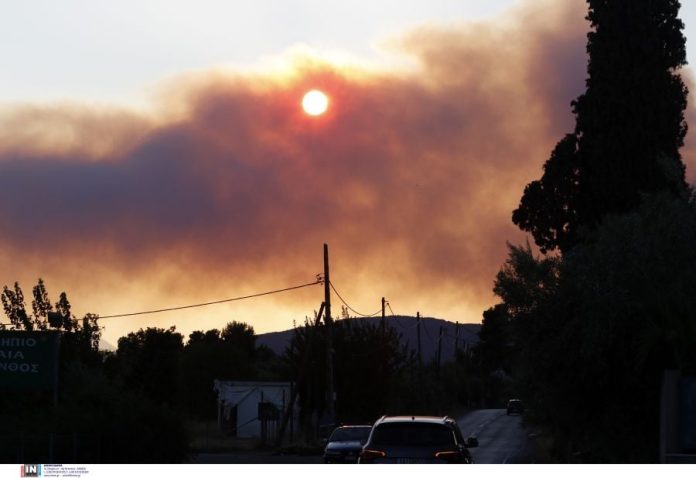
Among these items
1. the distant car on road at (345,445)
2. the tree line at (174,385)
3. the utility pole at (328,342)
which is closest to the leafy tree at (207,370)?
the tree line at (174,385)

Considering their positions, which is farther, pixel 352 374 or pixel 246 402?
pixel 246 402

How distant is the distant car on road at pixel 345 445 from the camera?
36562mm

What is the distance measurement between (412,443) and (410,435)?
0.17 m

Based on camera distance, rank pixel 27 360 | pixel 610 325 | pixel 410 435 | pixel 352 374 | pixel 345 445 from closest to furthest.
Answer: pixel 410 435, pixel 610 325, pixel 345 445, pixel 27 360, pixel 352 374

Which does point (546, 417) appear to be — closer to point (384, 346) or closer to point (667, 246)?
point (667, 246)

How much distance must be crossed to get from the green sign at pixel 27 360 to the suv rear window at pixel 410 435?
88.1 ft

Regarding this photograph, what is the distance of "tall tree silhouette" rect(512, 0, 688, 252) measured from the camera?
127 ft

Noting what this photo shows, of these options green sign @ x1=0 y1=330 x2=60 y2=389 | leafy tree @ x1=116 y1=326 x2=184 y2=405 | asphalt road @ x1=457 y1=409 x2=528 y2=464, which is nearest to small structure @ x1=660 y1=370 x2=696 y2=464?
asphalt road @ x1=457 y1=409 x2=528 y2=464

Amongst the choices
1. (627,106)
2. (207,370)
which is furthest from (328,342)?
(207,370)

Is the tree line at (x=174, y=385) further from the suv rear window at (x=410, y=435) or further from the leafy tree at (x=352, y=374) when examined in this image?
the suv rear window at (x=410, y=435)

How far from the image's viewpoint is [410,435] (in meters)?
21.0

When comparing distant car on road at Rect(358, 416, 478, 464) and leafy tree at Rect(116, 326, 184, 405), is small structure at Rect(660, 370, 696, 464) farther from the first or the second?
leafy tree at Rect(116, 326, 184, 405)

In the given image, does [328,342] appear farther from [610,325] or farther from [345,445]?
[610,325]
